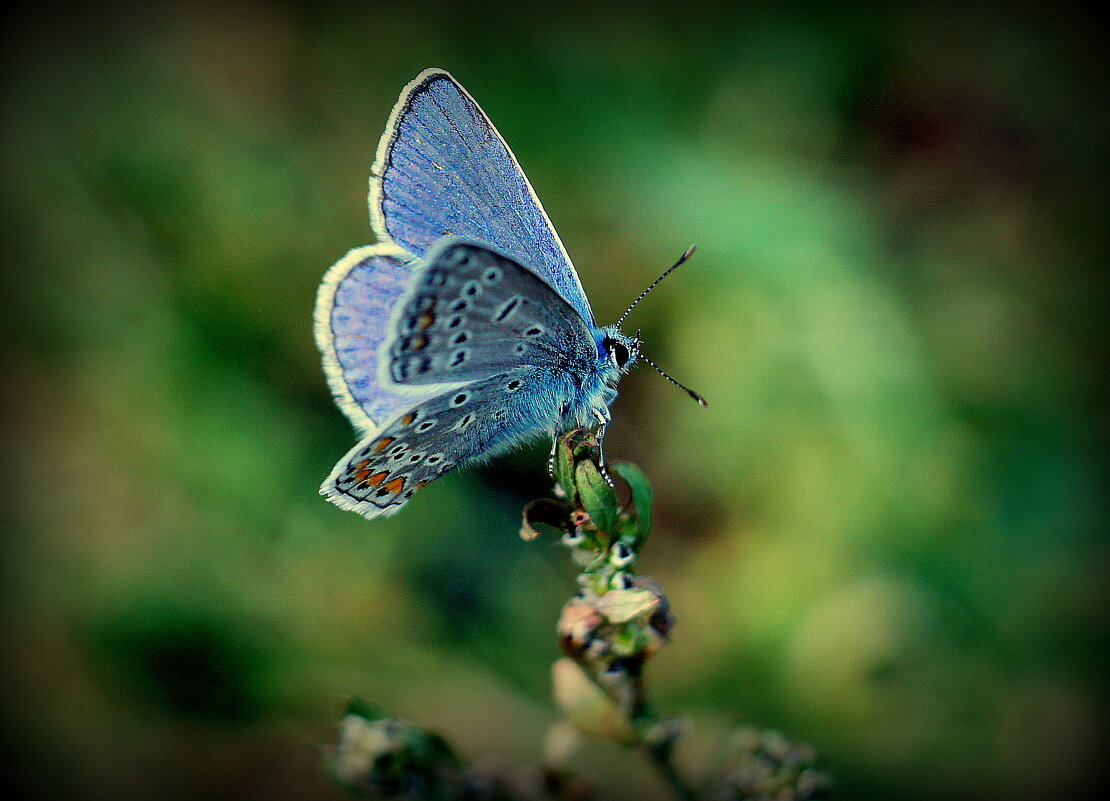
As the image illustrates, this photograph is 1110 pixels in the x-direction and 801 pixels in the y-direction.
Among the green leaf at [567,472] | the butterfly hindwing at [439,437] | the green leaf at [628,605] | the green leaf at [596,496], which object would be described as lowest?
the green leaf at [628,605]

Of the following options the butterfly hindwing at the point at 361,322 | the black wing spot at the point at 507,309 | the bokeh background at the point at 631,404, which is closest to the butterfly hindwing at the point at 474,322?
the black wing spot at the point at 507,309

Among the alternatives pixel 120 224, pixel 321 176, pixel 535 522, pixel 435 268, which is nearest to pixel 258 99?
pixel 321 176

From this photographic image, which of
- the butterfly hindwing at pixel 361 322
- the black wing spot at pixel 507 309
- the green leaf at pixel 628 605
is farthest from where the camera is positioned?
the butterfly hindwing at pixel 361 322

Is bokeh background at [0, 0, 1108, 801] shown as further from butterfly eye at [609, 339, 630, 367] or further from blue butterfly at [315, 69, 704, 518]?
butterfly eye at [609, 339, 630, 367]

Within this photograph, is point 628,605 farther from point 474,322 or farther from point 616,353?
point 616,353

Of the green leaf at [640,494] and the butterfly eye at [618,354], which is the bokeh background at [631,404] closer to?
the butterfly eye at [618,354]

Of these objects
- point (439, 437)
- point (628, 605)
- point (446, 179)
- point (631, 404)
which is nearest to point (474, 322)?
point (439, 437)
